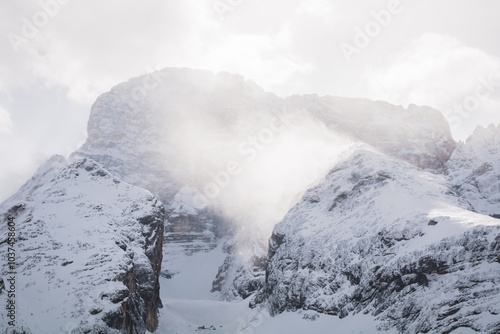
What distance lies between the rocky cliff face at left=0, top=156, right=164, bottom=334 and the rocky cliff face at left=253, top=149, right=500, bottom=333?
20.9 meters

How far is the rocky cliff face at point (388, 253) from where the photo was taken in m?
34.0

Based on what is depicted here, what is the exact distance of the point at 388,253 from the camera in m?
44.3

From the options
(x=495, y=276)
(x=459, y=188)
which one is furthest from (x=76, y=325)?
(x=459, y=188)

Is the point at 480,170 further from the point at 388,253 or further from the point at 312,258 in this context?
the point at 388,253

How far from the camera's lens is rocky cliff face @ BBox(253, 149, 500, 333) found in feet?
112

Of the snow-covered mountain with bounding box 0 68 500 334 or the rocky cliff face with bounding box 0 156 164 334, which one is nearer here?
the snow-covered mountain with bounding box 0 68 500 334

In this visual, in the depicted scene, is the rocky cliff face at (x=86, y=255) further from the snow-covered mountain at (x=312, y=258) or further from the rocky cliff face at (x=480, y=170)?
the rocky cliff face at (x=480, y=170)

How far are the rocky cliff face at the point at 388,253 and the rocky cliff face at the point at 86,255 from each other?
68.4 feet

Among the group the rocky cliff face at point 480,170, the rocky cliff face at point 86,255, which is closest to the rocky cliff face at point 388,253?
the rocky cliff face at point 86,255

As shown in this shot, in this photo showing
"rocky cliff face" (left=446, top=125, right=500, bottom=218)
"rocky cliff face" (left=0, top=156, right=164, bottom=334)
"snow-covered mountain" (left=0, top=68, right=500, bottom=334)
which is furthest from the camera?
"rocky cliff face" (left=446, top=125, right=500, bottom=218)

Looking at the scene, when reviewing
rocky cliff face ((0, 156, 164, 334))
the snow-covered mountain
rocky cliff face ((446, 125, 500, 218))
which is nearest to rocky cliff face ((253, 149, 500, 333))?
the snow-covered mountain

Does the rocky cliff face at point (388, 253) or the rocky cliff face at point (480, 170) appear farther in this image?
the rocky cliff face at point (480, 170)

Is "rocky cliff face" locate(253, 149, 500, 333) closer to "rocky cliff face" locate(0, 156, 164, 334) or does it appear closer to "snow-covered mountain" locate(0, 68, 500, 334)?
"snow-covered mountain" locate(0, 68, 500, 334)

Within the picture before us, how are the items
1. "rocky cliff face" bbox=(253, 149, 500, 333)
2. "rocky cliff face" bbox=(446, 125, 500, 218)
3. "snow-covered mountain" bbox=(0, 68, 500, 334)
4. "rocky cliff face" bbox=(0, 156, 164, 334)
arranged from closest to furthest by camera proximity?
"rocky cliff face" bbox=(253, 149, 500, 333) → "snow-covered mountain" bbox=(0, 68, 500, 334) → "rocky cliff face" bbox=(0, 156, 164, 334) → "rocky cliff face" bbox=(446, 125, 500, 218)
